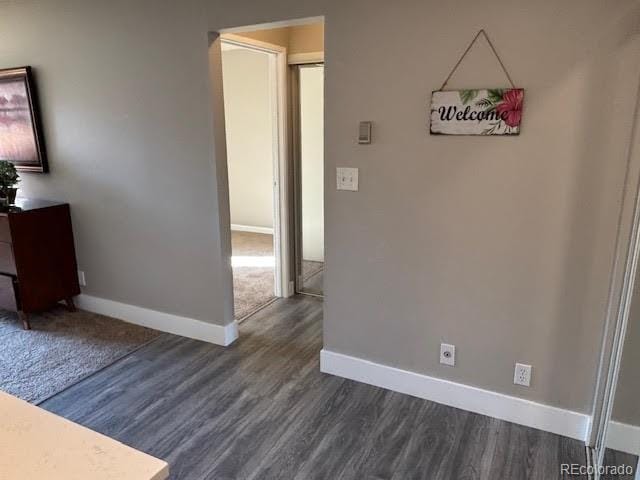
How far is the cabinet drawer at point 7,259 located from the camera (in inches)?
127

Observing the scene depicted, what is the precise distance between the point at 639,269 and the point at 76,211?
365 cm

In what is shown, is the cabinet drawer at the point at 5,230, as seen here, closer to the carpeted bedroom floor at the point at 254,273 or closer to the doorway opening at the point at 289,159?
the doorway opening at the point at 289,159

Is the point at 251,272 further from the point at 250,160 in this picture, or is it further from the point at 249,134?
the point at 249,134

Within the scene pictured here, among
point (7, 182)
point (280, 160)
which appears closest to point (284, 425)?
point (280, 160)

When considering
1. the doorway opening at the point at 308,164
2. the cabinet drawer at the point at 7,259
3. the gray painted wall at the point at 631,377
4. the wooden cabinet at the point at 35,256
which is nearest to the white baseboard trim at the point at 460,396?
the gray painted wall at the point at 631,377

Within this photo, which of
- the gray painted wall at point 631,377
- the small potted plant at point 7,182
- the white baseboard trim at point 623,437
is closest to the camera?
the white baseboard trim at point 623,437

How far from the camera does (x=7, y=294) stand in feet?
10.9

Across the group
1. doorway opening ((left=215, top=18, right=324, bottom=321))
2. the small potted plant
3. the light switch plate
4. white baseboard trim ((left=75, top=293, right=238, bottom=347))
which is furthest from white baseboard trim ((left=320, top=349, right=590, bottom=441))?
the small potted plant

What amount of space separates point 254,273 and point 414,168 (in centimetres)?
279

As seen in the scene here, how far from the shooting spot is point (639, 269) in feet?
5.71

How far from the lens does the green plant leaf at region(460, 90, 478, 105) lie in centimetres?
206

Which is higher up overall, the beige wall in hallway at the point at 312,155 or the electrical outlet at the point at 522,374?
the beige wall in hallway at the point at 312,155

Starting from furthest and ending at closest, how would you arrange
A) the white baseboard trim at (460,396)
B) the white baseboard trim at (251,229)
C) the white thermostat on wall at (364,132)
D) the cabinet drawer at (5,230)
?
the white baseboard trim at (251,229) → the cabinet drawer at (5,230) → the white thermostat on wall at (364,132) → the white baseboard trim at (460,396)

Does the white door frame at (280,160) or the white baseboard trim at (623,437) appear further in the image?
the white door frame at (280,160)
